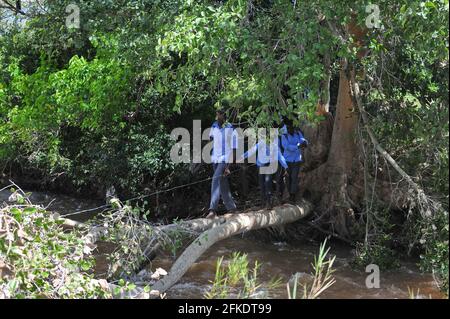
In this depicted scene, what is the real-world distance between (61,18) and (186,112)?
285 centimetres

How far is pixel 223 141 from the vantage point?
8.72m

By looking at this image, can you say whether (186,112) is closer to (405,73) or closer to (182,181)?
(182,181)

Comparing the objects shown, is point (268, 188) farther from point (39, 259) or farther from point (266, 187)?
point (39, 259)

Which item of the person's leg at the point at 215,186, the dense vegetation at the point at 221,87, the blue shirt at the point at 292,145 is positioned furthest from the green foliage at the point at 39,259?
the blue shirt at the point at 292,145

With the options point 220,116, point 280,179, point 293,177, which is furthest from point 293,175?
point 220,116

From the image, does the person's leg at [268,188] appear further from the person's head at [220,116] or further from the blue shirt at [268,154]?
the person's head at [220,116]

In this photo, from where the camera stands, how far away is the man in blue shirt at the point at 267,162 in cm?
901

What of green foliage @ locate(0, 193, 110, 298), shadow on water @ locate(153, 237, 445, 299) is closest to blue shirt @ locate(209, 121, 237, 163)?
shadow on water @ locate(153, 237, 445, 299)

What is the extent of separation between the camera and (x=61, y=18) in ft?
33.0

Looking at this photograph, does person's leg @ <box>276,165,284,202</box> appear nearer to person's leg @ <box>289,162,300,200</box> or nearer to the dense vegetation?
person's leg @ <box>289,162,300,200</box>

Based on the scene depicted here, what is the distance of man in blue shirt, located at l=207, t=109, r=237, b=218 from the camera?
8.58 m

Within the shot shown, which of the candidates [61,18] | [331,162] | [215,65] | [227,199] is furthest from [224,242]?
[61,18]

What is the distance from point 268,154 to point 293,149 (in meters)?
0.39

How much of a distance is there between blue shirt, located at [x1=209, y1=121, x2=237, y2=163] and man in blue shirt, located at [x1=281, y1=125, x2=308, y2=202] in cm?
82
